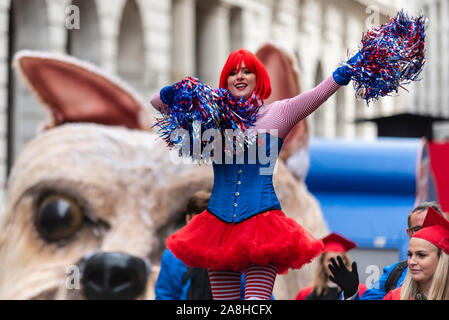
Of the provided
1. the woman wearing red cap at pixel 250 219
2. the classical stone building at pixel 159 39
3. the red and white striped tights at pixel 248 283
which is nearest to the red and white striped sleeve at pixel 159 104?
the woman wearing red cap at pixel 250 219

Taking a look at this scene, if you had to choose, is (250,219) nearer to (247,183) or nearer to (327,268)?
(247,183)

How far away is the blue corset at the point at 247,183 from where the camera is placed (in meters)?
2.10

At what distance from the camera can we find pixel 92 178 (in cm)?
340

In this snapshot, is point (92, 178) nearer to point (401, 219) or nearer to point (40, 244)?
point (40, 244)

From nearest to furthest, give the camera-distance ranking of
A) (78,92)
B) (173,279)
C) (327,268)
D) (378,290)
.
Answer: (378,290) < (173,279) < (327,268) < (78,92)

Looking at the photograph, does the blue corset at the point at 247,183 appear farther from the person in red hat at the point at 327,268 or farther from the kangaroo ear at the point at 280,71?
the kangaroo ear at the point at 280,71

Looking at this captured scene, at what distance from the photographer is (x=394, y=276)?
2.55 m

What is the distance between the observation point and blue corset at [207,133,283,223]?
2.10m

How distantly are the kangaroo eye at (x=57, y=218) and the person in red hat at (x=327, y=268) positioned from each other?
118cm

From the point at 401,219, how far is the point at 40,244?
104 inches

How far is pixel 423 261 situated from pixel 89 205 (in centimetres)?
175

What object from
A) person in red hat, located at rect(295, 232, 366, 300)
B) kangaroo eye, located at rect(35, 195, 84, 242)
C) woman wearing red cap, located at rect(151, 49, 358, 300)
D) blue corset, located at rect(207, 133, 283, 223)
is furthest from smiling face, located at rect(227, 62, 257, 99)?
kangaroo eye, located at rect(35, 195, 84, 242)

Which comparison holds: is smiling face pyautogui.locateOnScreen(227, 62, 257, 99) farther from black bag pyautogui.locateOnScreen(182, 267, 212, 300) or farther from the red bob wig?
black bag pyautogui.locateOnScreen(182, 267, 212, 300)

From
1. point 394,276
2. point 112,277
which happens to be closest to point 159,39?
point 112,277
